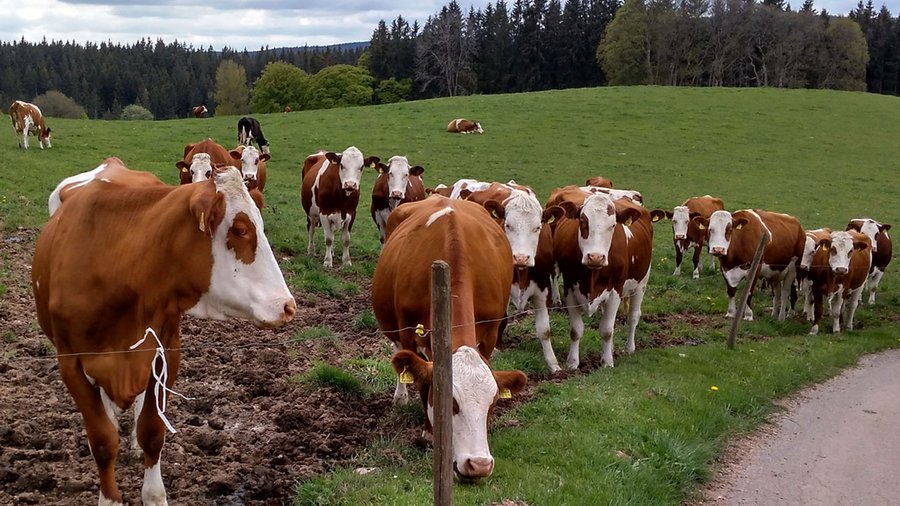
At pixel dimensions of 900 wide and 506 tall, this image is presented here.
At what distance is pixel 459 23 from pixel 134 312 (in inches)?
3070

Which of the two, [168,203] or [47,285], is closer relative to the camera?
[168,203]

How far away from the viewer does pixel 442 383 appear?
4.07m

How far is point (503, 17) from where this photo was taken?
84125mm

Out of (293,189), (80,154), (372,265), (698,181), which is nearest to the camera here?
(372,265)

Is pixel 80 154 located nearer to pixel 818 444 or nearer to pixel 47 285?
pixel 47 285

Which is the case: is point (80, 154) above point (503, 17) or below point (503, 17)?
below

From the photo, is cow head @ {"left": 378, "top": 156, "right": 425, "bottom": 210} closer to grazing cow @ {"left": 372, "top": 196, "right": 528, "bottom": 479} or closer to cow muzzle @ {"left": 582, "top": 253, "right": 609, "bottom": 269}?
cow muzzle @ {"left": 582, "top": 253, "right": 609, "bottom": 269}

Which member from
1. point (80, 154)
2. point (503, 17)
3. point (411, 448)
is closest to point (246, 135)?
point (80, 154)

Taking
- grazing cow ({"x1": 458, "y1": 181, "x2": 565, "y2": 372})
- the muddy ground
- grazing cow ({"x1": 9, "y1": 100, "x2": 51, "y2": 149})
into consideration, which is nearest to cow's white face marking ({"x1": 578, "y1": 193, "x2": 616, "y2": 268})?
grazing cow ({"x1": 458, "y1": 181, "x2": 565, "y2": 372})

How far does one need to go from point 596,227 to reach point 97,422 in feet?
19.2

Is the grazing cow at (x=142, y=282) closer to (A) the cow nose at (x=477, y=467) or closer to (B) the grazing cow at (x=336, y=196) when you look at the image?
(A) the cow nose at (x=477, y=467)

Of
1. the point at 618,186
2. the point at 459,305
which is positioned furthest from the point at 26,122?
the point at 459,305

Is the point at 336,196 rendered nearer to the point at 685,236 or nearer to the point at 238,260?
the point at 685,236

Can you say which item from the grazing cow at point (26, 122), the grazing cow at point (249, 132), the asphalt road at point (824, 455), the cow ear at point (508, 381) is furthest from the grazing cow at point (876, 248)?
the grazing cow at point (26, 122)
